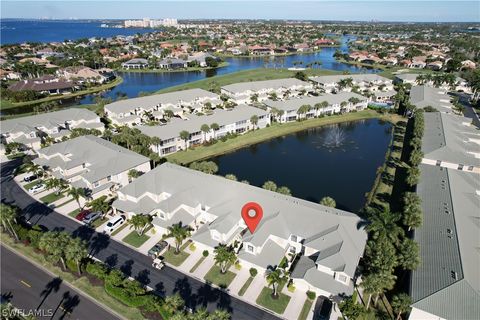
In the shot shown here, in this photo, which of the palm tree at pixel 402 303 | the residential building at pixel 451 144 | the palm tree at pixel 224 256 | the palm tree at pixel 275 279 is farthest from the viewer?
the residential building at pixel 451 144

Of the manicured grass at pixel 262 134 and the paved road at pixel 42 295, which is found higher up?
the manicured grass at pixel 262 134

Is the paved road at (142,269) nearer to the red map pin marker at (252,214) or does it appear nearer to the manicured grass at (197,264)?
the manicured grass at (197,264)

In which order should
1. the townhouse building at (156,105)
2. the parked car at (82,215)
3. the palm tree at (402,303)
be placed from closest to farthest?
the palm tree at (402,303) < the parked car at (82,215) < the townhouse building at (156,105)

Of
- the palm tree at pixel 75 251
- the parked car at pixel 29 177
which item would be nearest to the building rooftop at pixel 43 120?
the parked car at pixel 29 177

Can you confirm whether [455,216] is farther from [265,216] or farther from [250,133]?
[250,133]

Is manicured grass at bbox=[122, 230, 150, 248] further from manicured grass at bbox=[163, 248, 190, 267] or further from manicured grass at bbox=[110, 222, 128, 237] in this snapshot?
manicured grass at bbox=[163, 248, 190, 267]
